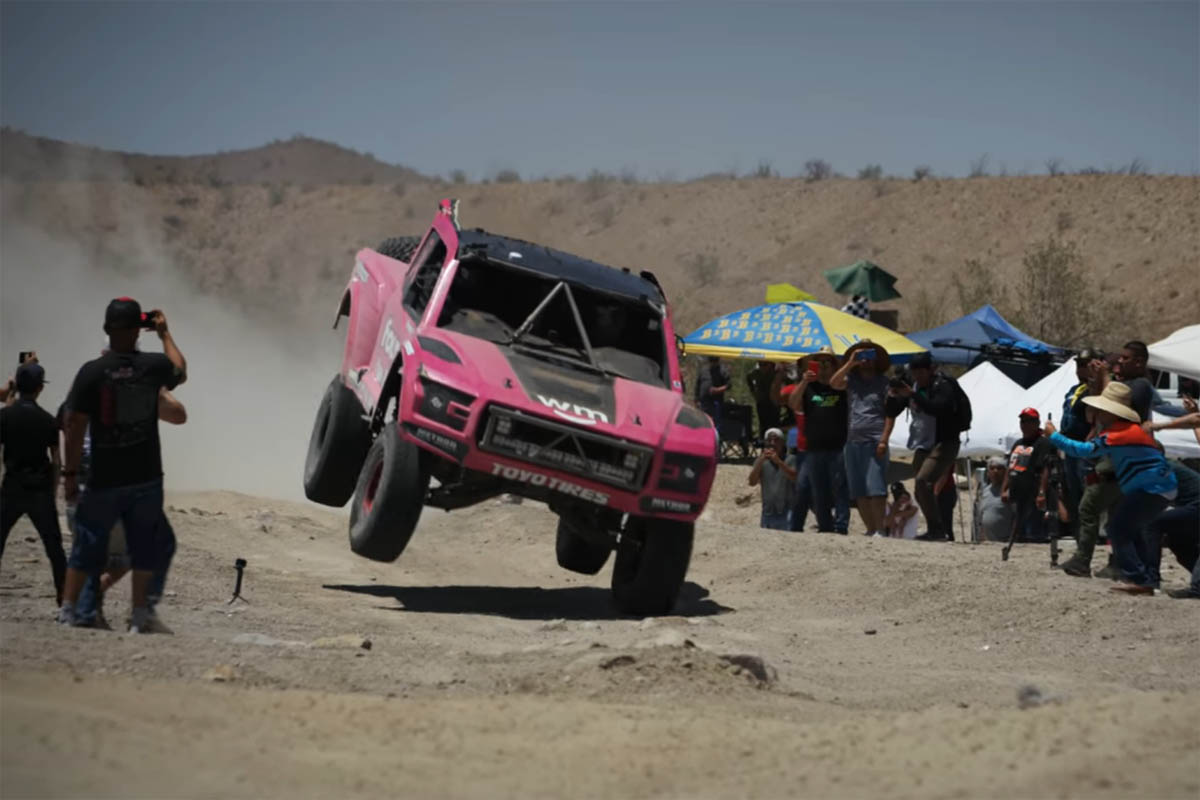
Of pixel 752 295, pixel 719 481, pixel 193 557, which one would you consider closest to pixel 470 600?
pixel 193 557

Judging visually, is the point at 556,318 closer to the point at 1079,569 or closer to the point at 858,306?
the point at 1079,569

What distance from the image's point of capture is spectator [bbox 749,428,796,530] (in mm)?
16250

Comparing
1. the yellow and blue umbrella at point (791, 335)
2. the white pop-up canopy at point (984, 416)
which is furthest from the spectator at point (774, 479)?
the yellow and blue umbrella at point (791, 335)

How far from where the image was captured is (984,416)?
64.8 ft

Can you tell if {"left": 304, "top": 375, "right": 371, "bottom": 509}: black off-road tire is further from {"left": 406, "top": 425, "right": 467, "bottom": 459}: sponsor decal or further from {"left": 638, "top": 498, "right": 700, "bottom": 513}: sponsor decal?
{"left": 638, "top": 498, "right": 700, "bottom": 513}: sponsor decal

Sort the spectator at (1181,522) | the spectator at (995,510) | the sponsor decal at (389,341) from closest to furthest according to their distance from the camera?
the sponsor decal at (389,341), the spectator at (1181,522), the spectator at (995,510)

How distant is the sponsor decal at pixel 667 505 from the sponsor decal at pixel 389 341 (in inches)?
88.0

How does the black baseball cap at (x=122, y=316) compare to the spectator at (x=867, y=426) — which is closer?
the black baseball cap at (x=122, y=316)

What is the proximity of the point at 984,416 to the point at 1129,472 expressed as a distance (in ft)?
26.6

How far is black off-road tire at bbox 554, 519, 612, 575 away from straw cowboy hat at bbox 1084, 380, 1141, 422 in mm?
4007

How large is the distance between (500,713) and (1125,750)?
101 inches

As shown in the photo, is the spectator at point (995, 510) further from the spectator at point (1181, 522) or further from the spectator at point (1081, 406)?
the spectator at point (1181, 522)

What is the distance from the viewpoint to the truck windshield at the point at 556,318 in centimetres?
1180

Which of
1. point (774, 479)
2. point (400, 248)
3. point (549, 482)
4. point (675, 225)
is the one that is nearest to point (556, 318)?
point (549, 482)
